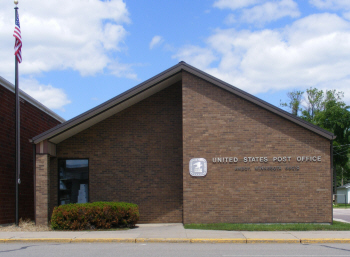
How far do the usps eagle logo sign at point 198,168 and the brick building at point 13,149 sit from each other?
26.3 ft

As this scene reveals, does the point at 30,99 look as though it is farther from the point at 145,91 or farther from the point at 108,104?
the point at 145,91

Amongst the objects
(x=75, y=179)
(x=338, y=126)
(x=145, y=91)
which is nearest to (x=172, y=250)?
(x=145, y=91)

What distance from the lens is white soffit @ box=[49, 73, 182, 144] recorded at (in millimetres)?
16906

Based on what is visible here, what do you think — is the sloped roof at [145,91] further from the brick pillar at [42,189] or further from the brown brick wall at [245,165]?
the brick pillar at [42,189]

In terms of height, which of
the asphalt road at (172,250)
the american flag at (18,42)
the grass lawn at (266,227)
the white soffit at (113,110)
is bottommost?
the grass lawn at (266,227)

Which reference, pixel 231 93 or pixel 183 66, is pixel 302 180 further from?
pixel 183 66

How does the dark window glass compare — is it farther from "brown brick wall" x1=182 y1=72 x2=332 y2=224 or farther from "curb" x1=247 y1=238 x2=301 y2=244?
"curb" x1=247 y1=238 x2=301 y2=244

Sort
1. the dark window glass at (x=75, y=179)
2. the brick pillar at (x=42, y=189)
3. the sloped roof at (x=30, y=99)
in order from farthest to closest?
the dark window glass at (x=75, y=179) < the sloped roof at (x=30, y=99) < the brick pillar at (x=42, y=189)

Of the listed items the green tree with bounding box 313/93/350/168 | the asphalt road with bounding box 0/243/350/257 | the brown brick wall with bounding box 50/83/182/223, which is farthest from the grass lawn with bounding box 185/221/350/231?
the green tree with bounding box 313/93/350/168

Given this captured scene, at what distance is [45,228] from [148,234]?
441cm

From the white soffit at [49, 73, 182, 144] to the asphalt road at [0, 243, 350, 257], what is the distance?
6.04 meters

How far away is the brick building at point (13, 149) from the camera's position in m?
17.3

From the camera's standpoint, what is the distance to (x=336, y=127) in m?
53.7

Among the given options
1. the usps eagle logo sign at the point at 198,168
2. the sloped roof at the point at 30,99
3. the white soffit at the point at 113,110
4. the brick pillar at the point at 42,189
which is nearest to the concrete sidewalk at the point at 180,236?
the brick pillar at the point at 42,189
